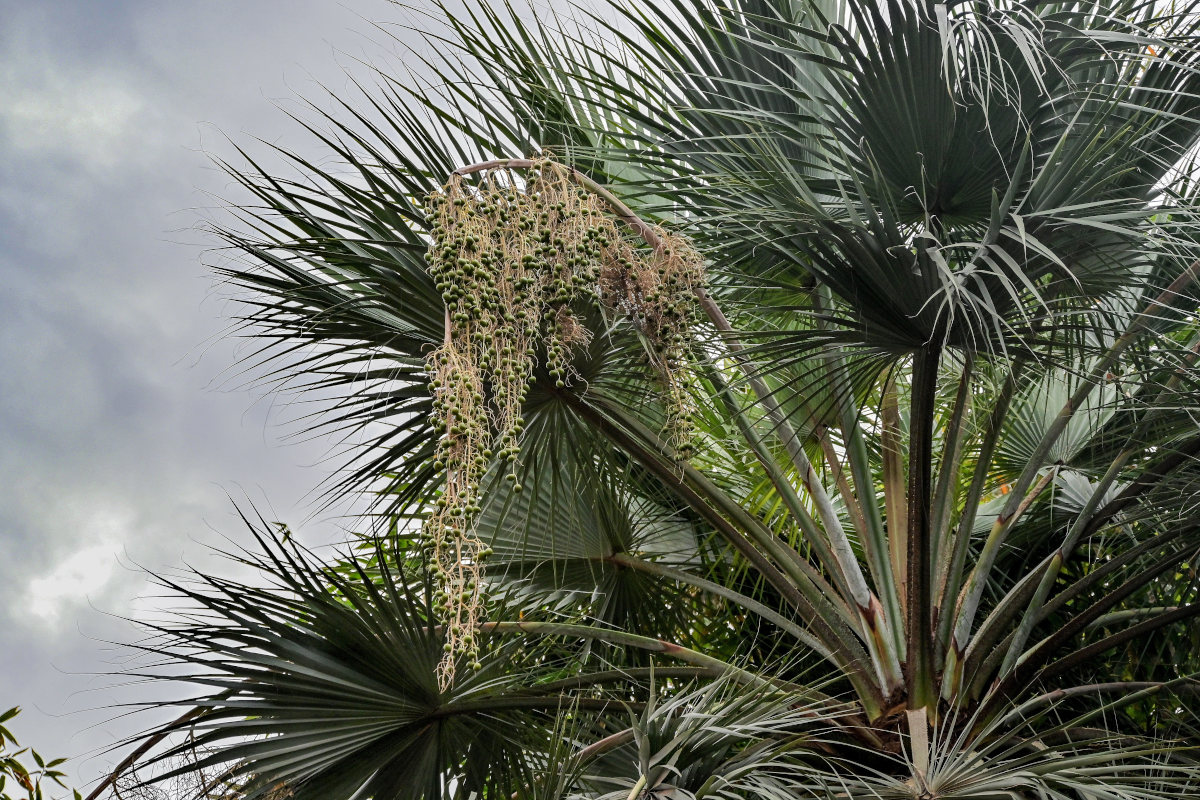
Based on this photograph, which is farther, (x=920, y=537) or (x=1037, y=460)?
(x=1037, y=460)

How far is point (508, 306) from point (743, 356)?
80 centimetres

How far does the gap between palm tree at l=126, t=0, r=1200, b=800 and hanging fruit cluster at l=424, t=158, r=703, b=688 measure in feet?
0.04

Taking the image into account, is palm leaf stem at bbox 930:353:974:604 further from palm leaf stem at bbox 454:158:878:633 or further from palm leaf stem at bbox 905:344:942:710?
palm leaf stem at bbox 454:158:878:633

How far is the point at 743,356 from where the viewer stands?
3.02 m

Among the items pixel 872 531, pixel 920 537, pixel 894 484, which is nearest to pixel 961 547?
pixel 872 531

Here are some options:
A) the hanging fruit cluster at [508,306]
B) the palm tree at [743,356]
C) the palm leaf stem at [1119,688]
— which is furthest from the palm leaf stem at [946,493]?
the hanging fruit cluster at [508,306]

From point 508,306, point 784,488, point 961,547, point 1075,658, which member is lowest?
point 1075,658

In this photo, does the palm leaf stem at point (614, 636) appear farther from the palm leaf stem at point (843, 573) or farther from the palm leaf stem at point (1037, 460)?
the palm leaf stem at point (1037, 460)

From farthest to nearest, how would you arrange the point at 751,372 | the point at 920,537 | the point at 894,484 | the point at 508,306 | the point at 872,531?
1. the point at 894,484
2. the point at 872,531
3. the point at 920,537
4. the point at 751,372
5. the point at 508,306

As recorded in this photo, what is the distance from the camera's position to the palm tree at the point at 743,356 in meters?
2.53

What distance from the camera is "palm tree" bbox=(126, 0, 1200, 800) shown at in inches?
99.7

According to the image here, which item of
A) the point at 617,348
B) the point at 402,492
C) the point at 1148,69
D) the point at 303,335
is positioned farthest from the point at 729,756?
the point at 1148,69

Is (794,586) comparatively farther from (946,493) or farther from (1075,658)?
(1075,658)

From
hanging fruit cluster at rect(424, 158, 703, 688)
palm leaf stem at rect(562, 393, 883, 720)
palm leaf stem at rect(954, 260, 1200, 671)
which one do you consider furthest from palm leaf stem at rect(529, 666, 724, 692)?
palm leaf stem at rect(954, 260, 1200, 671)
